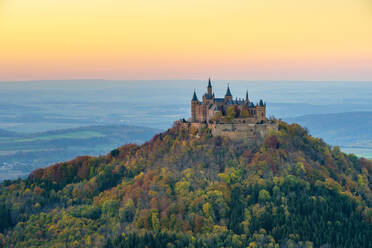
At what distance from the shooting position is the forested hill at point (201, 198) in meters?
80.8

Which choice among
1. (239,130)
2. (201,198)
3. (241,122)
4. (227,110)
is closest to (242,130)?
(239,130)

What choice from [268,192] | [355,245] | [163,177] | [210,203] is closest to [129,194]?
[163,177]

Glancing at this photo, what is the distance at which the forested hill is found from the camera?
Result: 265 ft

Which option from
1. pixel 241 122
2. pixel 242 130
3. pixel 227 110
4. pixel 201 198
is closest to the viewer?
pixel 201 198

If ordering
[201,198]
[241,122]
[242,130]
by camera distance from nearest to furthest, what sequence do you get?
1. [201,198]
2. [242,130]
3. [241,122]

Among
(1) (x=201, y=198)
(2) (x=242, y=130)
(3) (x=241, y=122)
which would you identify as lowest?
(1) (x=201, y=198)

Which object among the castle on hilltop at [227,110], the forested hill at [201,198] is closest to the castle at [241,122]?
the castle on hilltop at [227,110]

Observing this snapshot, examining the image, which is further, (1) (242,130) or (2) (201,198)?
(1) (242,130)

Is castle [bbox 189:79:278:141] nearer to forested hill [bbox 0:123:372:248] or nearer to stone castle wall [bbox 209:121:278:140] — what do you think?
stone castle wall [bbox 209:121:278:140]

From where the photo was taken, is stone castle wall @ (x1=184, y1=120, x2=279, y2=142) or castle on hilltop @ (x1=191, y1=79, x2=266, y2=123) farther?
castle on hilltop @ (x1=191, y1=79, x2=266, y2=123)

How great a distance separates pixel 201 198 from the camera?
3445 inches

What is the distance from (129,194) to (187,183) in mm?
9742

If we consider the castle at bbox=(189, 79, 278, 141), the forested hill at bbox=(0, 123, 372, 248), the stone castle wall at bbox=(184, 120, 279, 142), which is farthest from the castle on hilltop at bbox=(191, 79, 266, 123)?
the forested hill at bbox=(0, 123, 372, 248)

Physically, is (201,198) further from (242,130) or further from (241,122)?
(241,122)
